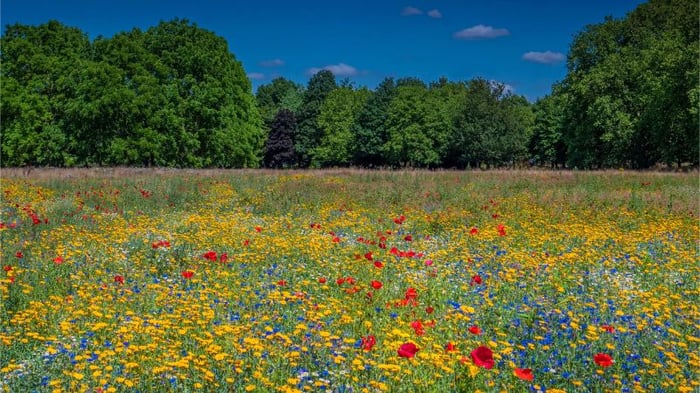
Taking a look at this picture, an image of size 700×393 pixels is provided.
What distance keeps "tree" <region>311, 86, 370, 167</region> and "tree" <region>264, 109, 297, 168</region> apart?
372 centimetres

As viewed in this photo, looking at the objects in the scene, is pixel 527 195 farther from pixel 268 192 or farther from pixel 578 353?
pixel 578 353

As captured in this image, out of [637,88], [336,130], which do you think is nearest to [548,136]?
[336,130]

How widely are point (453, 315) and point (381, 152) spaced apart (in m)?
56.6

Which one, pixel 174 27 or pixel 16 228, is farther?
pixel 174 27

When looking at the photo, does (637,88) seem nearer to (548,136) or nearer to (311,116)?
(548,136)

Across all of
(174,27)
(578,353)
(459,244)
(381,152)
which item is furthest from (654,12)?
(578,353)

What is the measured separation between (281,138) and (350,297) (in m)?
63.2

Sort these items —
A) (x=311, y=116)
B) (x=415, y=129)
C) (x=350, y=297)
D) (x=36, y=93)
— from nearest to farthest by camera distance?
(x=350, y=297)
(x=36, y=93)
(x=415, y=129)
(x=311, y=116)

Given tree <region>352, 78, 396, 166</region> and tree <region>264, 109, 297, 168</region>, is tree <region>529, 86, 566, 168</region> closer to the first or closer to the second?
tree <region>352, 78, 396, 166</region>

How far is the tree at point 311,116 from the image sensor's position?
67.2 meters

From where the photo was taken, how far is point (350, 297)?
6410 millimetres

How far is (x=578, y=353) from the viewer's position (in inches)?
193

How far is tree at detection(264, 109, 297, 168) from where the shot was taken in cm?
6800

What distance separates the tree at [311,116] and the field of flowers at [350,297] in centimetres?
5238
